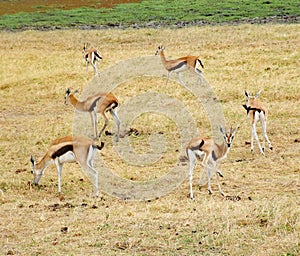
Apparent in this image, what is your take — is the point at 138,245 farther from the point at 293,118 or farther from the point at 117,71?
the point at 117,71

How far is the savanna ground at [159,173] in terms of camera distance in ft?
24.8

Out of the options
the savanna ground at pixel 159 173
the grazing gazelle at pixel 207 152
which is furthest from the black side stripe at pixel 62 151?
the grazing gazelle at pixel 207 152

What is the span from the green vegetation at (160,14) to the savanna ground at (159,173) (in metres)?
11.9

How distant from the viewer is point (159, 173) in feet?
38.9


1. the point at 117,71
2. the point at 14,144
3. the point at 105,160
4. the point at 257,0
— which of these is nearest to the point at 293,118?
the point at 105,160

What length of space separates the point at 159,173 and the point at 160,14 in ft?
100

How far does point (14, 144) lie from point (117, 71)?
7919mm

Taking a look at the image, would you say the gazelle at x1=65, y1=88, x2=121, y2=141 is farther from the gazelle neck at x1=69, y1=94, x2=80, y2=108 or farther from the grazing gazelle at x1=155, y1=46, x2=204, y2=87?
the grazing gazelle at x1=155, y1=46, x2=204, y2=87

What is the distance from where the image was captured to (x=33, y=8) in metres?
49.6

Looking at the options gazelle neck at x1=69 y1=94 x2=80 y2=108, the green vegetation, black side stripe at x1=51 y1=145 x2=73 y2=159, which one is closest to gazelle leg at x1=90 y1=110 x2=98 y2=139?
gazelle neck at x1=69 y1=94 x2=80 y2=108

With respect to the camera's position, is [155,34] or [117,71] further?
[155,34]

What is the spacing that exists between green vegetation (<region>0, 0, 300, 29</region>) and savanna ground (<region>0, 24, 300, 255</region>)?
1190cm

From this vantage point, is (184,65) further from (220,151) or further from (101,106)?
(220,151)

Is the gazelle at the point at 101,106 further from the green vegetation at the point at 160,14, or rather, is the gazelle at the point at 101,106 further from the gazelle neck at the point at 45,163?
the green vegetation at the point at 160,14
